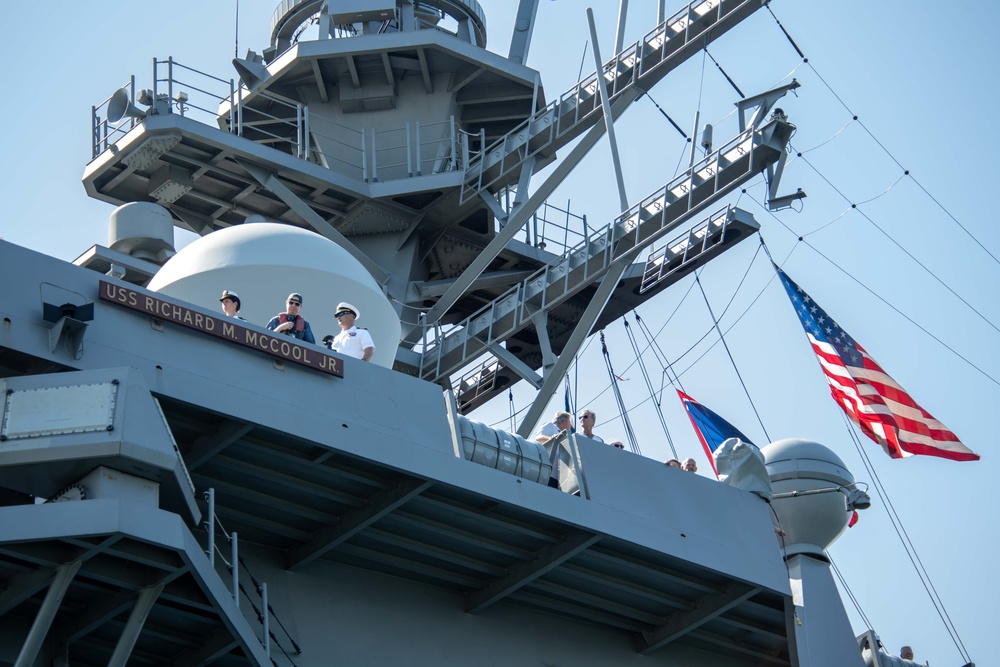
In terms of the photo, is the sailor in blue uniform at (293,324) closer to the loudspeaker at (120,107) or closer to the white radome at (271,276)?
the white radome at (271,276)

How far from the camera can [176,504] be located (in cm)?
882

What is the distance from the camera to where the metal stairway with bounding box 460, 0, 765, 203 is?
63.4ft

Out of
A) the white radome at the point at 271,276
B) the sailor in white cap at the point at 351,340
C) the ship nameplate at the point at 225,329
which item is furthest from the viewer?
the white radome at the point at 271,276

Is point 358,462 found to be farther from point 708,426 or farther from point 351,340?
point 708,426

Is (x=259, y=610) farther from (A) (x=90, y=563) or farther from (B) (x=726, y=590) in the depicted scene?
(B) (x=726, y=590)

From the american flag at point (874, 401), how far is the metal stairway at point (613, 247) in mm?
2161

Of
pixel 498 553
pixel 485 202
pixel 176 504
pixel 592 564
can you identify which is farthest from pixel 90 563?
pixel 485 202

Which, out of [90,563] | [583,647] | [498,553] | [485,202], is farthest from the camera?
[485,202]

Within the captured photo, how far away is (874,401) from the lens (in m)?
14.8

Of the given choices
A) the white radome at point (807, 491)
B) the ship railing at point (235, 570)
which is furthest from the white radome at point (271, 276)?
the white radome at point (807, 491)

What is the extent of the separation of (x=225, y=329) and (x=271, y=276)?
268 centimetres

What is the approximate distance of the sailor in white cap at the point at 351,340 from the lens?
11625mm

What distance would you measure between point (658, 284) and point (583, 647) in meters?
8.55

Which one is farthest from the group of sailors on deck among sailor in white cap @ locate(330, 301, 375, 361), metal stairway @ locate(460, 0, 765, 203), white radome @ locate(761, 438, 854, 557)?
metal stairway @ locate(460, 0, 765, 203)
